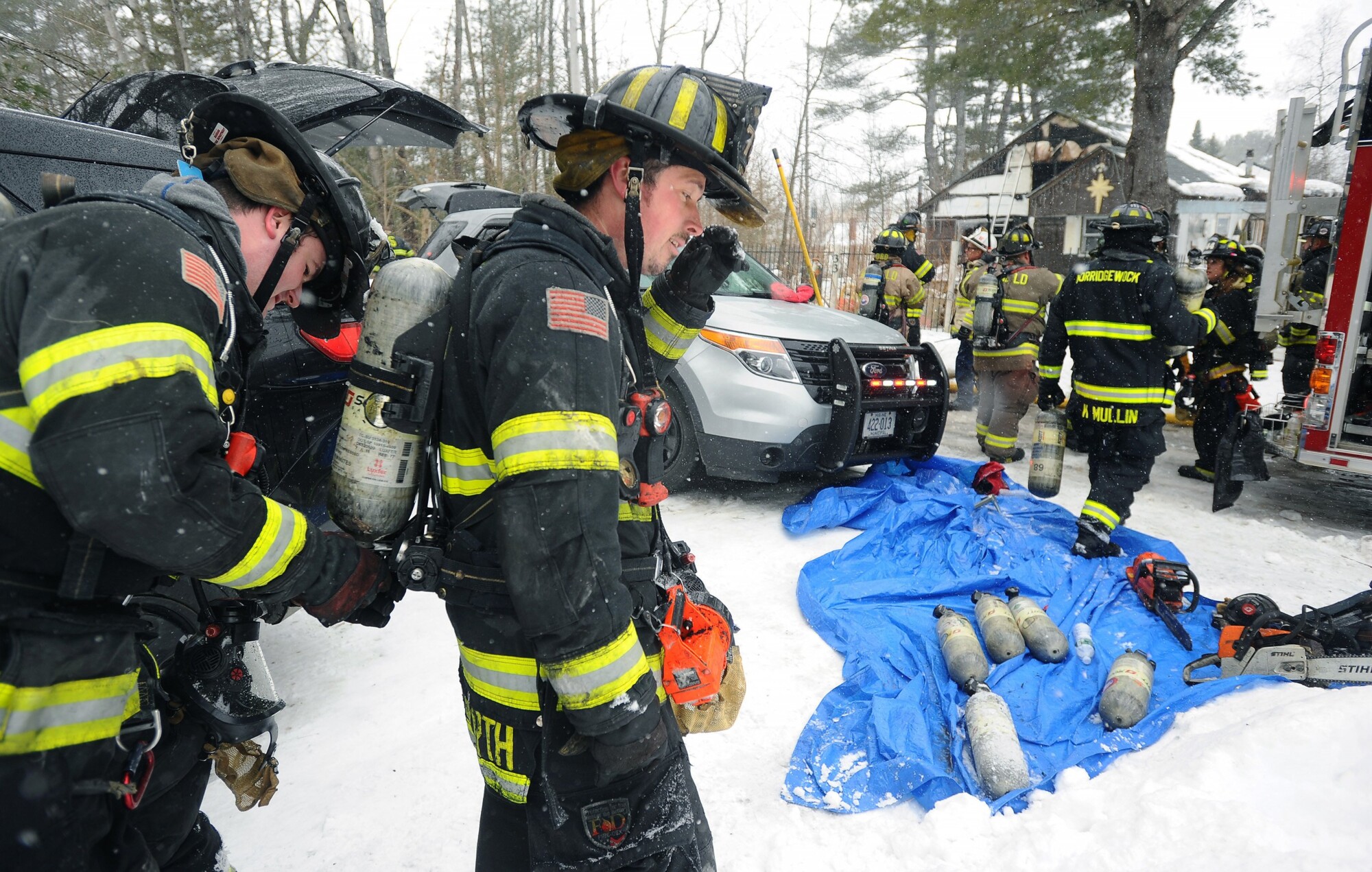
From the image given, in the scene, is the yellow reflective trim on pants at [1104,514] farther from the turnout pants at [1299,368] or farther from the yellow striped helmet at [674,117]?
the yellow striped helmet at [674,117]

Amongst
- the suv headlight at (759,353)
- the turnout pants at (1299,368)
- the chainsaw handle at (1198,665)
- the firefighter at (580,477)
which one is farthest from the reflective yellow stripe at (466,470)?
the turnout pants at (1299,368)

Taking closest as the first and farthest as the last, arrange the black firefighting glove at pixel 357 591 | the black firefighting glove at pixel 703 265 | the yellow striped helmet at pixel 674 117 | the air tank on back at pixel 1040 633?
the black firefighting glove at pixel 357 591
the yellow striped helmet at pixel 674 117
the black firefighting glove at pixel 703 265
the air tank on back at pixel 1040 633

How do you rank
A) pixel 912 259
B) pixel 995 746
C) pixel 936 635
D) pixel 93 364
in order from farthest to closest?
pixel 912 259 → pixel 936 635 → pixel 995 746 → pixel 93 364

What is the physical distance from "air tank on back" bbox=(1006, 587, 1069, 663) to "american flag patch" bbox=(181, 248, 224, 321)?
3.66 metres

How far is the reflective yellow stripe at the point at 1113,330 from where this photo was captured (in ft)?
15.5

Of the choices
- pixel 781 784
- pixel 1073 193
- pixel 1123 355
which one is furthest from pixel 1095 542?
pixel 1073 193

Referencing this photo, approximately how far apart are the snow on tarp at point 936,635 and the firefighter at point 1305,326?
2.99m

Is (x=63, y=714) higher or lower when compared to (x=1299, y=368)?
lower

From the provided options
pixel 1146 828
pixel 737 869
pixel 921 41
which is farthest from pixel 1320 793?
pixel 921 41

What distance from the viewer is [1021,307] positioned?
266 inches

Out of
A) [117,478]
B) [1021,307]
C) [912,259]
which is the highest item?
[912,259]

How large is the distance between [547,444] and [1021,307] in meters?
6.49

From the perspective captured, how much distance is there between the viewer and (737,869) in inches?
97.5

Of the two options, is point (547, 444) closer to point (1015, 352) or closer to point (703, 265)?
point (703, 265)
